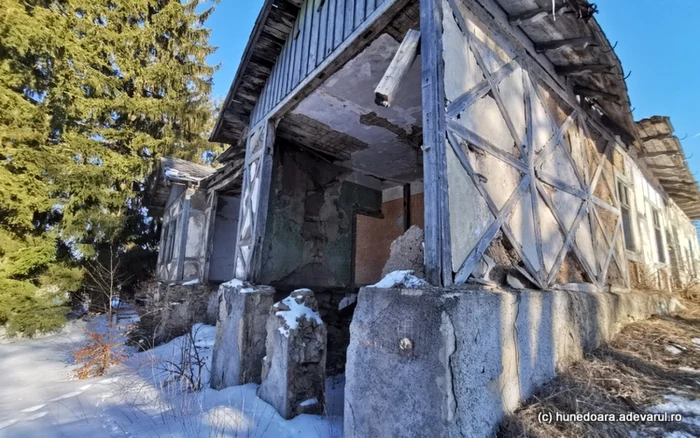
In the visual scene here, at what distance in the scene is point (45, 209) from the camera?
9.88m

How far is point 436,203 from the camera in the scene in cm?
233

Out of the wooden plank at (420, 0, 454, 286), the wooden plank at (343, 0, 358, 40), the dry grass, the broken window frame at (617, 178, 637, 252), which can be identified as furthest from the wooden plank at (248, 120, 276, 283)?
the broken window frame at (617, 178, 637, 252)

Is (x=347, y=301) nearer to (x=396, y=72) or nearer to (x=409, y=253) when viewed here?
(x=409, y=253)

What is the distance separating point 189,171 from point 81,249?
4.94 m

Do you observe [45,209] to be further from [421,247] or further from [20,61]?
[421,247]

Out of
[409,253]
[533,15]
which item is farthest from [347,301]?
[533,15]

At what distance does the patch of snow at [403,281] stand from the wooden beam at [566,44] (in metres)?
3.52

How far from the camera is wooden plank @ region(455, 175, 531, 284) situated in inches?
93.9

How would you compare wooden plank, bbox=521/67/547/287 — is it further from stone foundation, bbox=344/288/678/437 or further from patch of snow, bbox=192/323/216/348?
patch of snow, bbox=192/323/216/348

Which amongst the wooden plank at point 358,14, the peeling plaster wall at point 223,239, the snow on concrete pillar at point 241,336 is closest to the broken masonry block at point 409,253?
the snow on concrete pillar at point 241,336

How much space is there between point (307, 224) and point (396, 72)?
3671 mm

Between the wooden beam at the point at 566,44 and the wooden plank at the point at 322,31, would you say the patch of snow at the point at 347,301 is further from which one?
the wooden beam at the point at 566,44

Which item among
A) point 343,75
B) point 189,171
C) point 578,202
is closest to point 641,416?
point 578,202

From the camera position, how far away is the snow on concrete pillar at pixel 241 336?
4043 millimetres
